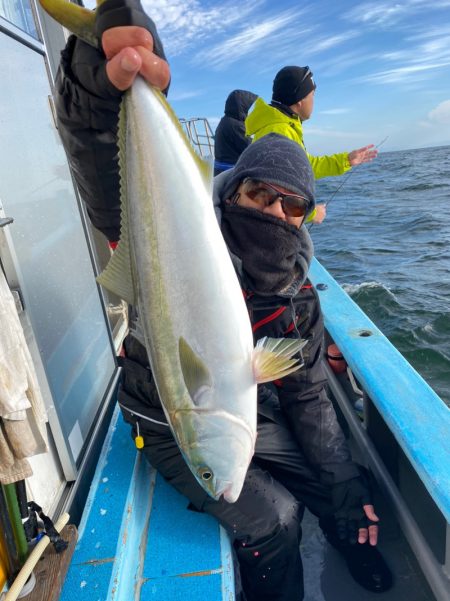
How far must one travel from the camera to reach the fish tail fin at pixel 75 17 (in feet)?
3.90

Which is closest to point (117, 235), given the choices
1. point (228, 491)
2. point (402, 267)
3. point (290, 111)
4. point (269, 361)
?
point (269, 361)

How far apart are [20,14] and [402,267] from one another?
8145mm

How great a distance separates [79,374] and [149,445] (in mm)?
704

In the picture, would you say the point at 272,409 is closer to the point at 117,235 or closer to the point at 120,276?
the point at 117,235

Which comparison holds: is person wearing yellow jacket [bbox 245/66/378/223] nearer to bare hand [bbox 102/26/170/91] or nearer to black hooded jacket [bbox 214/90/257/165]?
black hooded jacket [bbox 214/90/257/165]

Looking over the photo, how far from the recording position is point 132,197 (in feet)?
4.33

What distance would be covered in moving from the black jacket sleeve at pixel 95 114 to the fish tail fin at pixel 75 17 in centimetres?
5

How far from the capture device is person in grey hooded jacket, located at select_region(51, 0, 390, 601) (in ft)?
6.46

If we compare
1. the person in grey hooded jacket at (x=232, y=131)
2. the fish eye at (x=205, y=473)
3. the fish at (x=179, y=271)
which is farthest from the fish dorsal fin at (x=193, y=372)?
the person in grey hooded jacket at (x=232, y=131)

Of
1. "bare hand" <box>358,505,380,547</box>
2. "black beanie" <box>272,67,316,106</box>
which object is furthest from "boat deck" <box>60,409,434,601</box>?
"black beanie" <box>272,67,316,106</box>

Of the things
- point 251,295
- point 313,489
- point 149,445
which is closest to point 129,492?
point 149,445

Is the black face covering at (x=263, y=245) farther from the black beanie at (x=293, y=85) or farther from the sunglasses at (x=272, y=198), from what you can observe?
the black beanie at (x=293, y=85)

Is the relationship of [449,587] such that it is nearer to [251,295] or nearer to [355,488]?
[355,488]

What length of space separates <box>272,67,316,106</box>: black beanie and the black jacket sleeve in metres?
3.46
